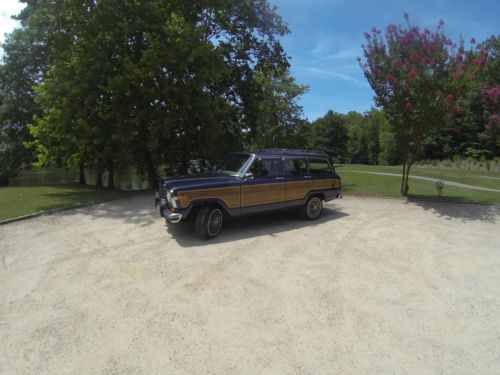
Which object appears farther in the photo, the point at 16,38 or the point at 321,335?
the point at 16,38

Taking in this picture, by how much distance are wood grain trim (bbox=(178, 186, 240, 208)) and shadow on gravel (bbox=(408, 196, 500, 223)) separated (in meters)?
6.56

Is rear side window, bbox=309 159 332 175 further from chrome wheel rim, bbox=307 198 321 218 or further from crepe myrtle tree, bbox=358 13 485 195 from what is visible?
crepe myrtle tree, bbox=358 13 485 195

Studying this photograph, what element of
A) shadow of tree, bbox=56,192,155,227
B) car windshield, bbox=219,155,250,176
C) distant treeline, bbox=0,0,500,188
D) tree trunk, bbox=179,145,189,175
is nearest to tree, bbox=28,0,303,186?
distant treeline, bbox=0,0,500,188

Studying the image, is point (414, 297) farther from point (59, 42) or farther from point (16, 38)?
point (16, 38)

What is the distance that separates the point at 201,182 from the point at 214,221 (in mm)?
935

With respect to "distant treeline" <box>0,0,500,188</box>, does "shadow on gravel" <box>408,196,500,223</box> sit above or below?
below

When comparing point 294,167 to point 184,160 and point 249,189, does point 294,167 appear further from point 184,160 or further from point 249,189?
point 184,160

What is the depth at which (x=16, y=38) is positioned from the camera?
18.8 m

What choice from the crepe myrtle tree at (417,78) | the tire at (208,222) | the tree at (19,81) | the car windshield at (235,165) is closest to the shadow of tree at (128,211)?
the tire at (208,222)

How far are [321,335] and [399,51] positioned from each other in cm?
974

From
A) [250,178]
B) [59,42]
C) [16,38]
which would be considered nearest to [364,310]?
[250,178]

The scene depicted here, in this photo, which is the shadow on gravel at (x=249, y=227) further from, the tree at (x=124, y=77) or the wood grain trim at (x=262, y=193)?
the tree at (x=124, y=77)

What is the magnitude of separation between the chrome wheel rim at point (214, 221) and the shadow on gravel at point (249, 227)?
0.59 feet

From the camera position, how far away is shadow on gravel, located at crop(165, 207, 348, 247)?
20.1 ft
